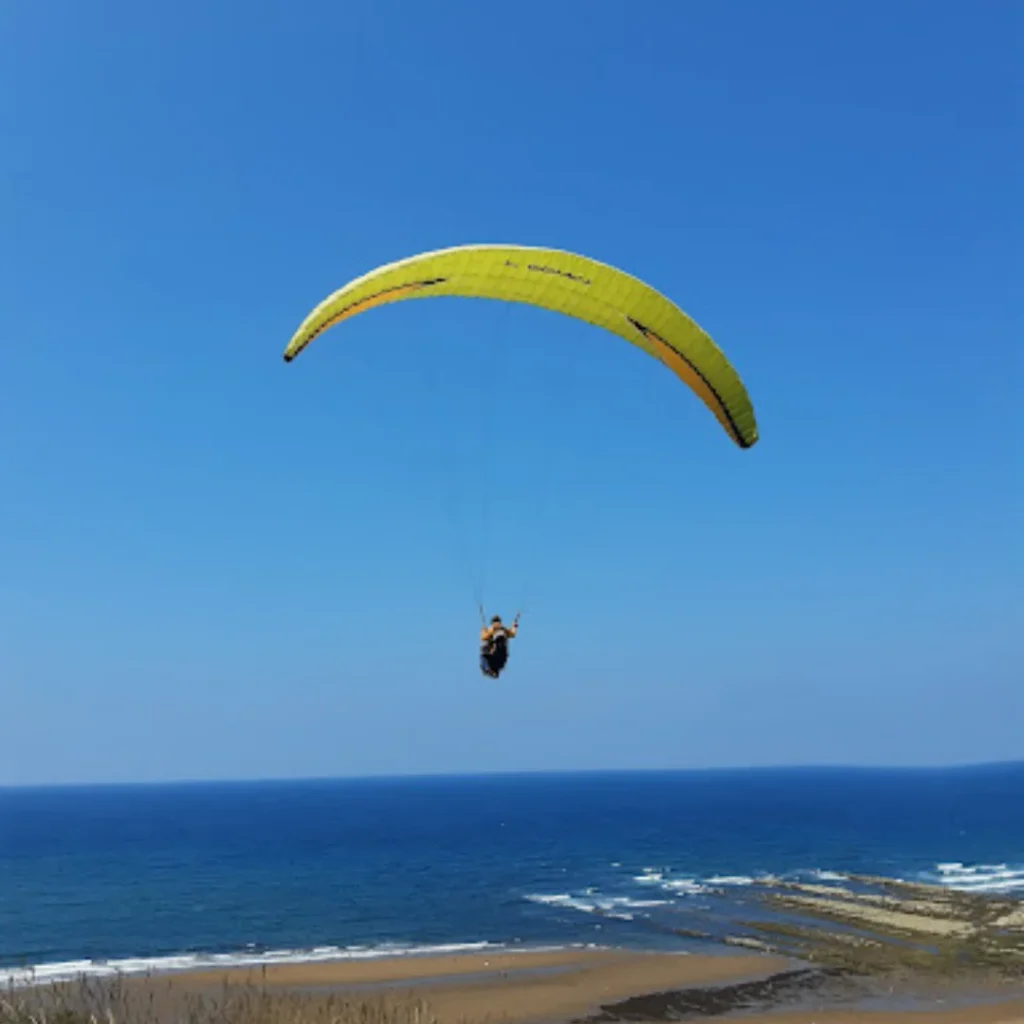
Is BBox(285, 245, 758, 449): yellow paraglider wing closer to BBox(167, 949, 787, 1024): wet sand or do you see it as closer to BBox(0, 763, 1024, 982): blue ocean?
BBox(167, 949, 787, 1024): wet sand

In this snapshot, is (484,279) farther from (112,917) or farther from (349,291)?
(112,917)

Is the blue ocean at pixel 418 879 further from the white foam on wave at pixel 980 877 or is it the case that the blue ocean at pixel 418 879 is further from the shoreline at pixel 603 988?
the shoreline at pixel 603 988

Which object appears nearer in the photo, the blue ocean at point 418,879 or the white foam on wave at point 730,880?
the blue ocean at point 418,879

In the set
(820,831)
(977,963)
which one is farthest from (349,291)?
(820,831)

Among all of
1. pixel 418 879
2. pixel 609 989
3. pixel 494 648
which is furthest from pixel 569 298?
pixel 418 879

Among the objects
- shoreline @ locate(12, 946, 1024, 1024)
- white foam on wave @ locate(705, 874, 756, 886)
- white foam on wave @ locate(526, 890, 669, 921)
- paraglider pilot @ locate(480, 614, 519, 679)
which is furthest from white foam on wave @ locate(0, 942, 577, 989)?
paraglider pilot @ locate(480, 614, 519, 679)

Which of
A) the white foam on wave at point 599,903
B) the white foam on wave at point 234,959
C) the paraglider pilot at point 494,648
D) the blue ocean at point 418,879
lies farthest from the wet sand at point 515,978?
the paraglider pilot at point 494,648

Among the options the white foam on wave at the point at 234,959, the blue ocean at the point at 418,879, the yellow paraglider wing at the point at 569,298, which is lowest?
the blue ocean at the point at 418,879
